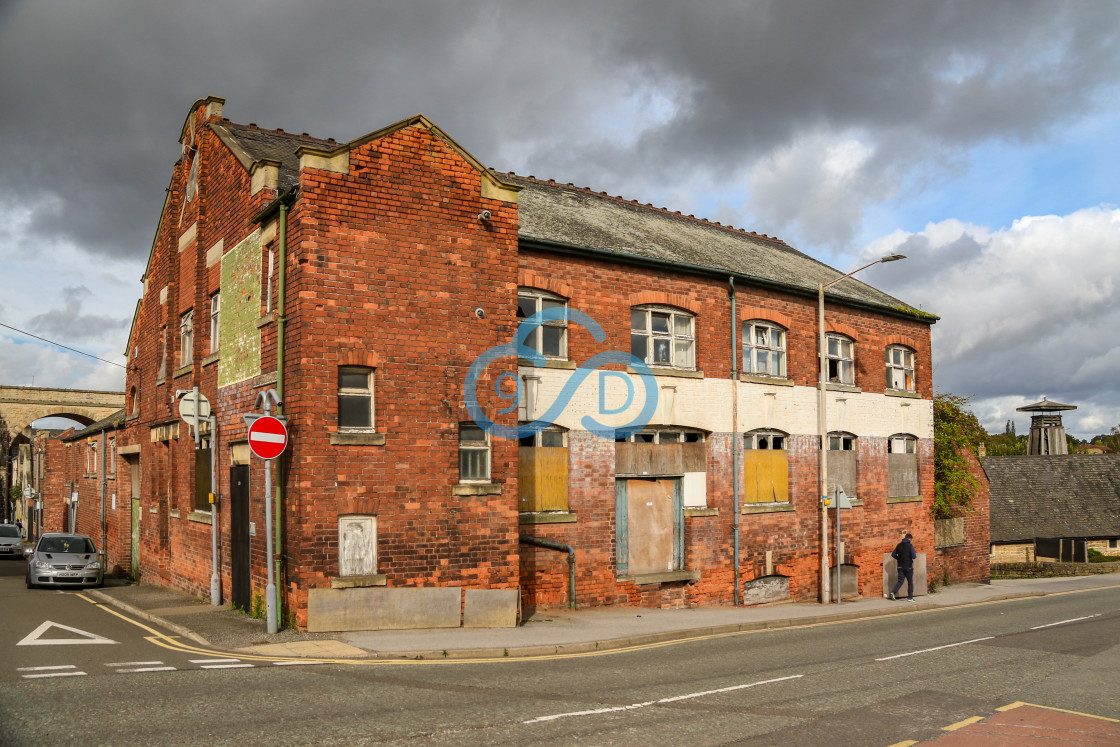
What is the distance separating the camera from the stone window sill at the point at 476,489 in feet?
47.3

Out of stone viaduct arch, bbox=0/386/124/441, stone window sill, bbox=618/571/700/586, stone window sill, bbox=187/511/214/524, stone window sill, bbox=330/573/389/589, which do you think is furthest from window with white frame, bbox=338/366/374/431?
stone viaduct arch, bbox=0/386/124/441

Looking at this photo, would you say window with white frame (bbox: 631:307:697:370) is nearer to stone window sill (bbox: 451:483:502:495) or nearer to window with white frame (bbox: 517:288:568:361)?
window with white frame (bbox: 517:288:568:361)

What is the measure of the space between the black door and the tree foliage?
20966 mm

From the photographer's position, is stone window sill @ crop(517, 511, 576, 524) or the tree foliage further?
the tree foliage

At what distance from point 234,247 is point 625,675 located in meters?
12.1

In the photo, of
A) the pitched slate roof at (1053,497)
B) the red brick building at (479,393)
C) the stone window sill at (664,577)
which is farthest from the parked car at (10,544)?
the pitched slate roof at (1053,497)

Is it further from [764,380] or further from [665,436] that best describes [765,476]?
[665,436]

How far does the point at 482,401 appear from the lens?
1495cm

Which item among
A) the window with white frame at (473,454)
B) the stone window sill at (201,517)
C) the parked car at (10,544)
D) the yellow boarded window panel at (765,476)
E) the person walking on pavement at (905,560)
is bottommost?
the parked car at (10,544)

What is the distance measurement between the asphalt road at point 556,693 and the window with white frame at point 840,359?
10472 millimetres

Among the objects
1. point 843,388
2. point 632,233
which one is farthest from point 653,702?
point 843,388

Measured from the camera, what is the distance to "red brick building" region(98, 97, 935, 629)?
1368 cm

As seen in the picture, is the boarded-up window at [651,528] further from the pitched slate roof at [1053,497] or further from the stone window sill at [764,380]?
the pitched slate roof at [1053,497]

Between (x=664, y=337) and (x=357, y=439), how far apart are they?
8423 mm
